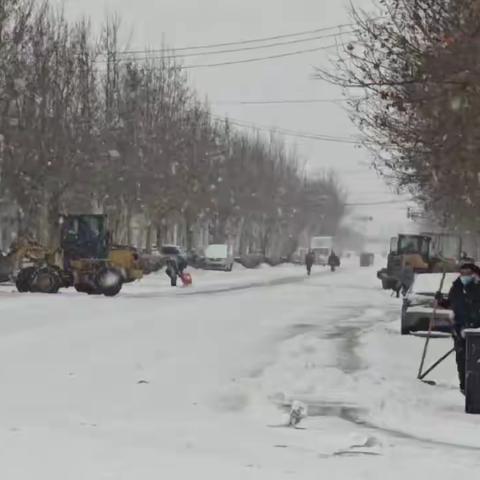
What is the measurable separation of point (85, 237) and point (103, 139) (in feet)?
52.3

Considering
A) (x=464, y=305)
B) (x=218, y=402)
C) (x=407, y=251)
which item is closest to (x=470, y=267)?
A: (x=464, y=305)

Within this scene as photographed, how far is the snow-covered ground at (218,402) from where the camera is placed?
8720mm

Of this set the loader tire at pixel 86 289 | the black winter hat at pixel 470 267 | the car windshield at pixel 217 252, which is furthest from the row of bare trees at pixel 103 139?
the black winter hat at pixel 470 267

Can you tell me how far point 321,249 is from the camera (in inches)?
4454

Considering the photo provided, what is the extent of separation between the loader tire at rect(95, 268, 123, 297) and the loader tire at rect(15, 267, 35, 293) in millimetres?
2087

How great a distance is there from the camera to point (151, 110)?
61031mm

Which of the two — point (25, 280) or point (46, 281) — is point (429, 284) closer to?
point (46, 281)

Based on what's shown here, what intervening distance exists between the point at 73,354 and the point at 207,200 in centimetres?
5634

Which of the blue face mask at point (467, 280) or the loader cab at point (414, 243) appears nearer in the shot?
the blue face mask at point (467, 280)

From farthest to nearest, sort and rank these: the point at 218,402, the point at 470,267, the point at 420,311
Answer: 1. the point at 420,311
2. the point at 470,267
3. the point at 218,402

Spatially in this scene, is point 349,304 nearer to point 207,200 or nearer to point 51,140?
point 51,140

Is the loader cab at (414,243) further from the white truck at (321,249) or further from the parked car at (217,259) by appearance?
the white truck at (321,249)

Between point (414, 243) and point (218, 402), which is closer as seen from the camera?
point (218, 402)

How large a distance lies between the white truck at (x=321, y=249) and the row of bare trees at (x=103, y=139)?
18991 mm
